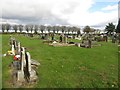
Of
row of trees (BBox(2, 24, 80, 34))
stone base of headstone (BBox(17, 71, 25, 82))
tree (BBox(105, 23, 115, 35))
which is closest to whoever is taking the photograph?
stone base of headstone (BBox(17, 71, 25, 82))

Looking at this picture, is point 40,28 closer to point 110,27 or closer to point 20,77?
point 110,27

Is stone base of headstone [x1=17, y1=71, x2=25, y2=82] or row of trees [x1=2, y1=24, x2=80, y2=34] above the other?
row of trees [x1=2, y1=24, x2=80, y2=34]

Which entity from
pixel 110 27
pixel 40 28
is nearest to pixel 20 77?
pixel 110 27

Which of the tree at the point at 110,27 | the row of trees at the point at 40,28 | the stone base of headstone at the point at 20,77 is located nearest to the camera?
the stone base of headstone at the point at 20,77

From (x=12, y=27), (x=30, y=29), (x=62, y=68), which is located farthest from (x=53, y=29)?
(x=62, y=68)

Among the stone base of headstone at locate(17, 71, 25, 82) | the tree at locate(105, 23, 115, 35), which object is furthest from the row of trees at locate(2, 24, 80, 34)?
the stone base of headstone at locate(17, 71, 25, 82)

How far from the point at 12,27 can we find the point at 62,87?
477ft

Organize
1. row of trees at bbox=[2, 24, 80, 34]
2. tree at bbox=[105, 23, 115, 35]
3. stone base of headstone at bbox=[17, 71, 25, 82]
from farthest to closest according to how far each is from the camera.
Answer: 1. row of trees at bbox=[2, 24, 80, 34]
2. tree at bbox=[105, 23, 115, 35]
3. stone base of headstone at bbox=[17, 71, 25, 82]

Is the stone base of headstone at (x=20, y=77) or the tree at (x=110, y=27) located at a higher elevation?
the tree at (x=110, y=27)

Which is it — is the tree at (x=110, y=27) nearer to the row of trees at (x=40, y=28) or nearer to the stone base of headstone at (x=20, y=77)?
the row of trees at (x=40, y=28)

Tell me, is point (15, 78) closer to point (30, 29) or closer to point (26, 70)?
point (26, 70)

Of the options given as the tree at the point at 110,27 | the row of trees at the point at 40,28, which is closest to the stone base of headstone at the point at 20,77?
the tree at the point at 110,27

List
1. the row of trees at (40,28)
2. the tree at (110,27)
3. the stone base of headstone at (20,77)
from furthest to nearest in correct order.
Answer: the row of trees at (40,28)
the tree at (110,27)
the stone base of headstone at (20,77)

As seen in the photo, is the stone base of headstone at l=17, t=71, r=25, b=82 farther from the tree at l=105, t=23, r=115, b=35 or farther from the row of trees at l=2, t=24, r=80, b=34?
the row of trees at l=2, t=24, r=80, b=34
